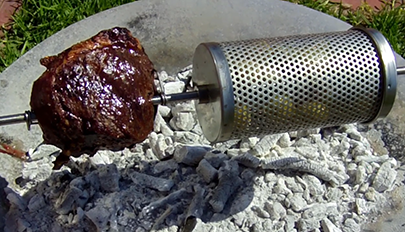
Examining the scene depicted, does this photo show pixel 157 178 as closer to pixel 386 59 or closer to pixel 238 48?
pixel 238 48

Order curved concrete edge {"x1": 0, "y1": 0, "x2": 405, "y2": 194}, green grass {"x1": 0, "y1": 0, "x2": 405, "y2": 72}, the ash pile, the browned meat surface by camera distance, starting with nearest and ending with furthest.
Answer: the browned meat surface → the ash pile → curved concrete edge {"x1": 0, "y1": 0, "x2": 405, "y2": 194} → green grass {"x1": 0, "y1": 0, "x2": 405, "y2": 72}

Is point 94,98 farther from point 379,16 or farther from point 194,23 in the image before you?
point 379,16

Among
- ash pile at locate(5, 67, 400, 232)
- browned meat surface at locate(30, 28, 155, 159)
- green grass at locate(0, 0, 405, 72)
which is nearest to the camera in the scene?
browned meat surface at locate(30, 28, 155, 159)

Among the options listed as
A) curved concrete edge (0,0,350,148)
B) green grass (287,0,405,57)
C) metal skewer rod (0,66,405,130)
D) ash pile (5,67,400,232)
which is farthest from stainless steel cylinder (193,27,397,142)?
green grass (287,0,405,57)

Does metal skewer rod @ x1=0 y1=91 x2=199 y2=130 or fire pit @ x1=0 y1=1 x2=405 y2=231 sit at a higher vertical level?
metal skewer rod @ x1=0 y1=91 x2=199 y2=130

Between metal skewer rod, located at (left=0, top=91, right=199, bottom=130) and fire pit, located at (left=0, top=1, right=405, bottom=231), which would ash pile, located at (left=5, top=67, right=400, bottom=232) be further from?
metal skewer rod, located at (left=0, top=91, right=199, bottom=130)

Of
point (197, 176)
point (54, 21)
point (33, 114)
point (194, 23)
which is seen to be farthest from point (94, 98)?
point (54, 21)

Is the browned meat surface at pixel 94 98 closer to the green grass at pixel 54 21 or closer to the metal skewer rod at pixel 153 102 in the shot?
the metal skewer rod at pixel 153 102
